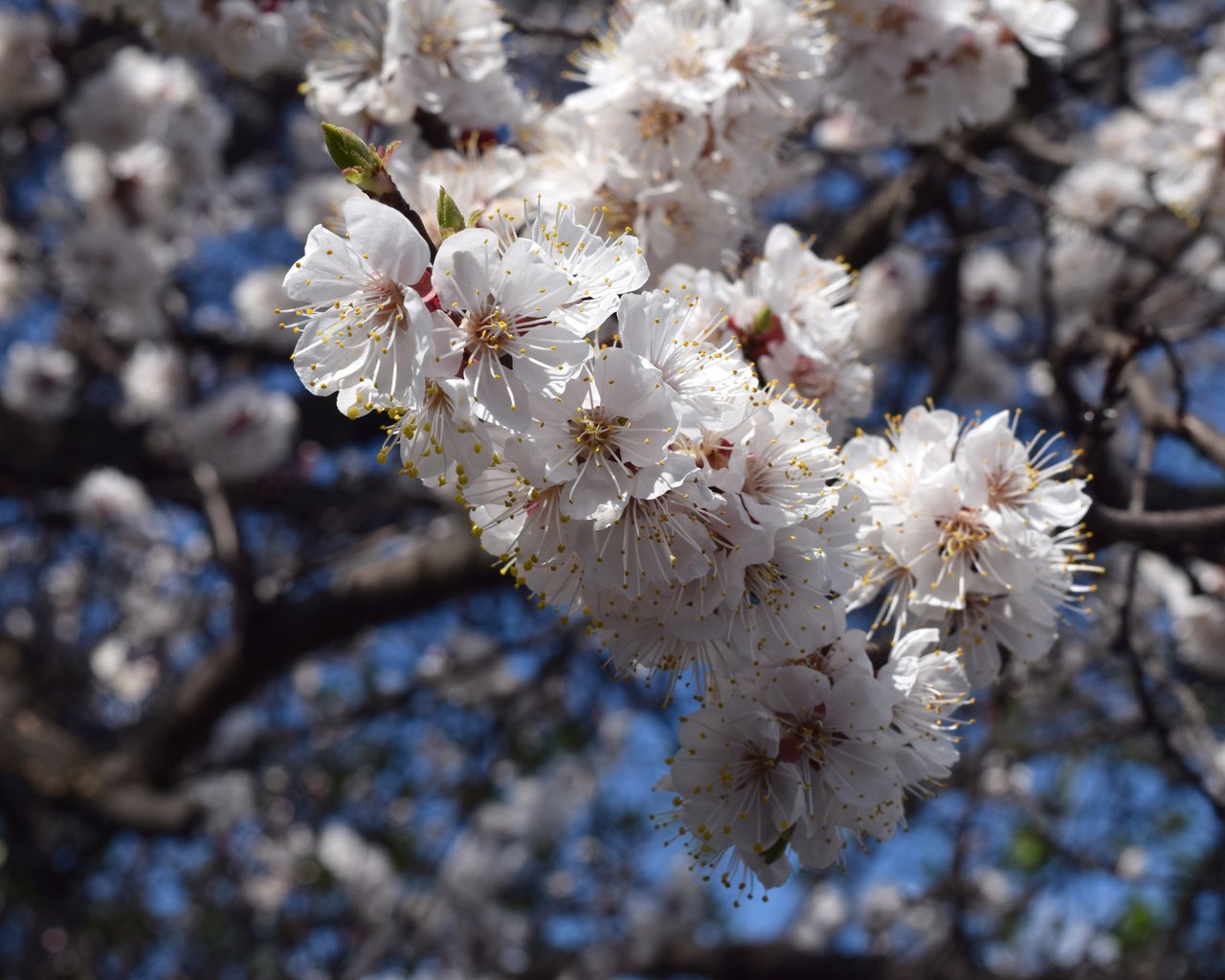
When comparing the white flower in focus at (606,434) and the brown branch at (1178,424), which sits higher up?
the white flower in focus at (606,434)

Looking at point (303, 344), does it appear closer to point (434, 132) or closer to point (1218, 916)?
point (434, 132)

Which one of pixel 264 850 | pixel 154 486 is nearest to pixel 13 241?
pixel 154 486

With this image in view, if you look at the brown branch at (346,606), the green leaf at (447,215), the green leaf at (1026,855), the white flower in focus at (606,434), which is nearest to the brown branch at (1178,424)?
the white flower in focus at (606,434)

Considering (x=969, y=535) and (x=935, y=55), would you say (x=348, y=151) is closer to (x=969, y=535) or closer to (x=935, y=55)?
(x=969, y=535)

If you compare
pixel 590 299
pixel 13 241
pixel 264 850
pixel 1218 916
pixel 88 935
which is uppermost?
pixel 590 299

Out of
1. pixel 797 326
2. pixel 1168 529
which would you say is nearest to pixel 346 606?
pixel 797 326

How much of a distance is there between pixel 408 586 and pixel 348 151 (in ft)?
8.40

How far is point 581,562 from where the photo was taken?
1.26 m

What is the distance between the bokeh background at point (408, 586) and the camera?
3.41m

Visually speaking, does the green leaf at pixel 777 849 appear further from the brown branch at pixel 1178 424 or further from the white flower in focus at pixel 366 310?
the brown branch at pixel 1178 424

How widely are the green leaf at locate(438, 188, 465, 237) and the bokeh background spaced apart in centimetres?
92

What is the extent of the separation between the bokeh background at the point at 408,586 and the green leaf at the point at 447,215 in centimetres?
92

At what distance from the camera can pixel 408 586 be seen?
3.54 metres

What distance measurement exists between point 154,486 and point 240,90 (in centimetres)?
312
